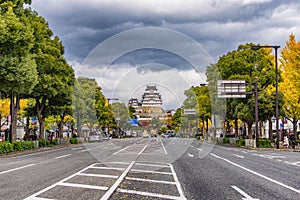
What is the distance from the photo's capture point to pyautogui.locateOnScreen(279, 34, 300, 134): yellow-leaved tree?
3744 centimetres

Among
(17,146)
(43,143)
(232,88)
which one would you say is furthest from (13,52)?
(232,88)

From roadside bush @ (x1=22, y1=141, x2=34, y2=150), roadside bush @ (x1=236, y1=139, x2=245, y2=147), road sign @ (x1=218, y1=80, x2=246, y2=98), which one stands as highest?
road sign @ (x1=218, y1=80, x2=246, y2=98)

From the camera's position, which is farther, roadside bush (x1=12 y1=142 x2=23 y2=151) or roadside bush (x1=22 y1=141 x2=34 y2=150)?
roadside bush (x1=22 y1=141 x2=34 y2=150)

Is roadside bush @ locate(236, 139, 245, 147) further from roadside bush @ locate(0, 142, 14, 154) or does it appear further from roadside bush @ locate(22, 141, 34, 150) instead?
roadside bush @ locate(0, 142, 14, 154)

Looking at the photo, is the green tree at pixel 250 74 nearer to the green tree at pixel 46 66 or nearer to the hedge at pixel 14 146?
the green tree at pixel 46 66

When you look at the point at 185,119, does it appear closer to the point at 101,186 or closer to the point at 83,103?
the point at 83,103

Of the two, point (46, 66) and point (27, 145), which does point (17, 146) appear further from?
point (46, 66)

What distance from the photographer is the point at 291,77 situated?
37312mm

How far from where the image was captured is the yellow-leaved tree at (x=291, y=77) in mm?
37438

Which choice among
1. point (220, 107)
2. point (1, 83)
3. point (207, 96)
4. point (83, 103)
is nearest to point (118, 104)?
point (83, 103)

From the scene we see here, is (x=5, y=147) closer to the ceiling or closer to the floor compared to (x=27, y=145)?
closer to the ceiling

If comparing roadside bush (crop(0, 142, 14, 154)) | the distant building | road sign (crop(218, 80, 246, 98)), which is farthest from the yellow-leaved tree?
the distant building

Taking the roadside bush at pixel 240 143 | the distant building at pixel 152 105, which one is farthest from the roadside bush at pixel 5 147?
the distant building at pixel 152 105

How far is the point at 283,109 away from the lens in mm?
38344
